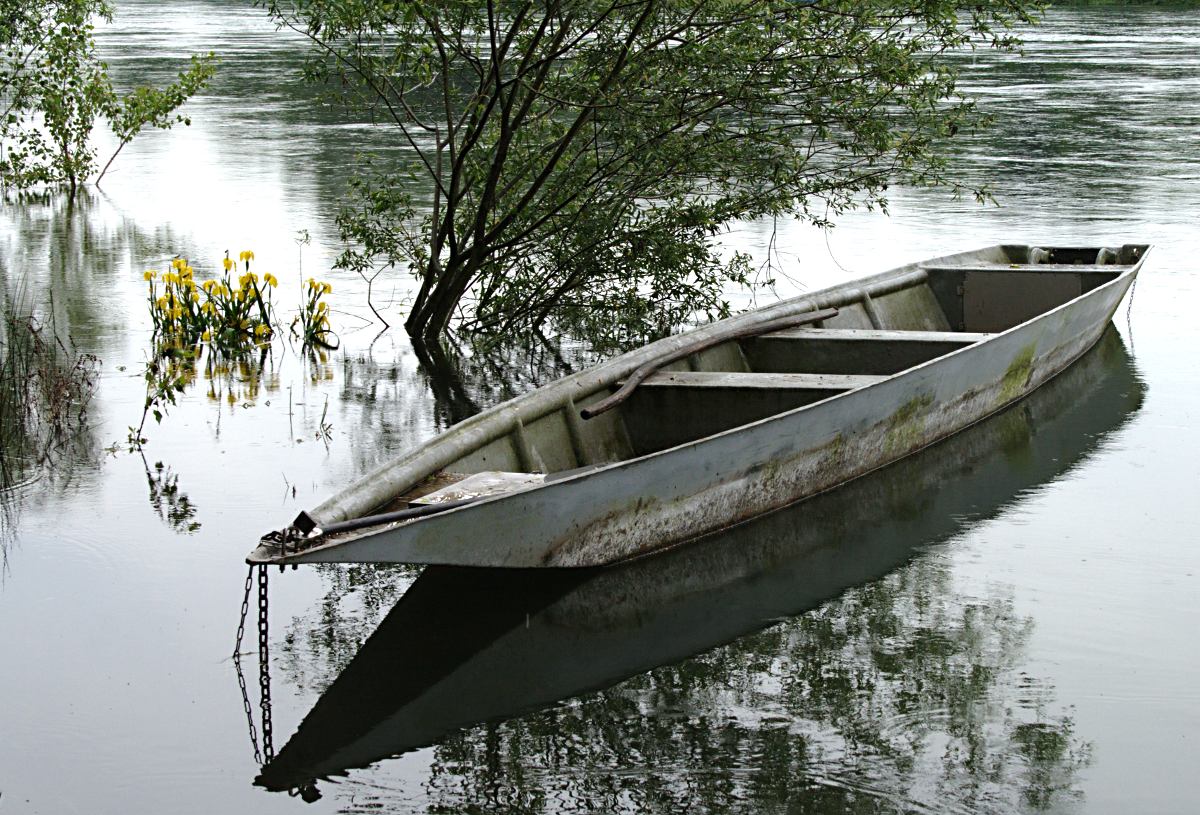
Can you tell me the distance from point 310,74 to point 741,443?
445 cm

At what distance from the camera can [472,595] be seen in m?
6.19

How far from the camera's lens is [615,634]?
19.5 ft

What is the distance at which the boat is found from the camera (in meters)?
5.56

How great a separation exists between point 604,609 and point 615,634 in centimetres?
19

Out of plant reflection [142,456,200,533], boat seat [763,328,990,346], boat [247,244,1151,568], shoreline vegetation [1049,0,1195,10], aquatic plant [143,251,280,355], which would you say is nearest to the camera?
boat [247,244,1151,568]

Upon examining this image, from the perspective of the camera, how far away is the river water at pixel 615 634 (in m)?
4.74

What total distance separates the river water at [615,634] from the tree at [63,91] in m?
5.08

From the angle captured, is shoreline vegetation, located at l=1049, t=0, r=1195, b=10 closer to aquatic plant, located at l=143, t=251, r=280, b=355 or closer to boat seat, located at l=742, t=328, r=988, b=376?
aquatic plant, located at l=143, t=251, r=280, b=355

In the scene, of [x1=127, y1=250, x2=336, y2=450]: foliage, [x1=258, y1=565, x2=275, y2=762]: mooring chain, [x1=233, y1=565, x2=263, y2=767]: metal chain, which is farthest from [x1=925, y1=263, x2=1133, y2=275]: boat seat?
[x1=258, y1=565, x2=275, y2=762]: mooring chain

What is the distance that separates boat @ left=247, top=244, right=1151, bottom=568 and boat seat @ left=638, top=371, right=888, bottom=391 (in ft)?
0.04

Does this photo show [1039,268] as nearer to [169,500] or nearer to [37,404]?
[169,500]

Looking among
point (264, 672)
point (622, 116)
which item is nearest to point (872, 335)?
point (622, 116)

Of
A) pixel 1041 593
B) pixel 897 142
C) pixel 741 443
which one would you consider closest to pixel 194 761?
pixel 741 443

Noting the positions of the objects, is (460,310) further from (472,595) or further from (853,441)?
(472,595)
